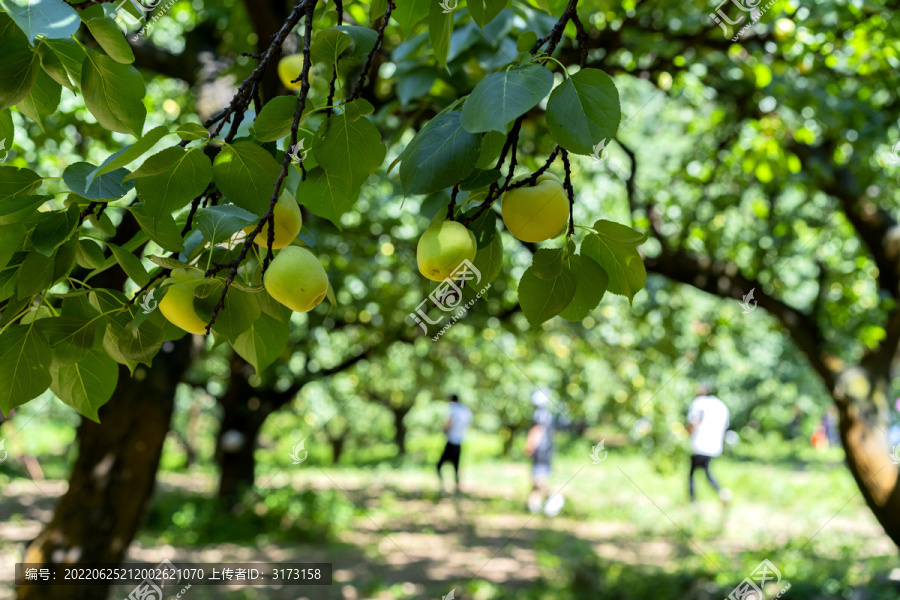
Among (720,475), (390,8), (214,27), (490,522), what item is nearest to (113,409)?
(214,27)

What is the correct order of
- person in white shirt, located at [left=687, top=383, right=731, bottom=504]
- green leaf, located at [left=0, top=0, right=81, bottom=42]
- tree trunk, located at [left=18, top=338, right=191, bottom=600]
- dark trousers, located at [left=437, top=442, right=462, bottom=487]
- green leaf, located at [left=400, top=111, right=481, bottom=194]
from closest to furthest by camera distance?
green leaf, located at [left=0, top=0, right=81, bottom=42]
green leaf, located at [left=400, top=111, right=481, bottom=194]
tree trunk, located at [left=18, top=338, right=191, bottom=600]
person in white shirt, located at [left=687, top=383, right=731, bottom=504]
dark trousers, located at [left=437, top=442, right=462, bottom=487]

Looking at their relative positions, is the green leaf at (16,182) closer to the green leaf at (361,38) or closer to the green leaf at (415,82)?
the green leaf at (361,38)

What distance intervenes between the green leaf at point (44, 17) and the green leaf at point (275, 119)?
0.67 ft

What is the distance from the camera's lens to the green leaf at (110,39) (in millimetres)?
817

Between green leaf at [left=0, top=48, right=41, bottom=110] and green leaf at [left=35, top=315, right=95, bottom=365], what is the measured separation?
0.85 ft

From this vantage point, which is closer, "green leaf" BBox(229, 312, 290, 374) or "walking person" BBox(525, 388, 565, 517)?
"green leaf" BBox(229, 312, 290, 374)

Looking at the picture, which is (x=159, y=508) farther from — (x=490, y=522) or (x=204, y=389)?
(x=490, y=522)

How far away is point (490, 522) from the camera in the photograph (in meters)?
8.81

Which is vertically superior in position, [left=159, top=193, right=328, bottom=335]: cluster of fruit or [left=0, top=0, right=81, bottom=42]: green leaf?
[left=0, top=0, right=81, bottom=42]: green leaf

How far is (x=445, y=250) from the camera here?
2.48 feet

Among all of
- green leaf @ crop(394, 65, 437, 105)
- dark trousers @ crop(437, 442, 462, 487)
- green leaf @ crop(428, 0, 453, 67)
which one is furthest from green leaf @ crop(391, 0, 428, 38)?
dark trousers @ crop(437, 442, 462, 487)

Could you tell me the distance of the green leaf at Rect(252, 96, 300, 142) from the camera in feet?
2.66

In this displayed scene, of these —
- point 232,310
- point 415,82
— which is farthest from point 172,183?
point 415,82

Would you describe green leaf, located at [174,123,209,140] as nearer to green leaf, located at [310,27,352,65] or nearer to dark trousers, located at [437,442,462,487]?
green leaf, located at [310,27,352,65]
